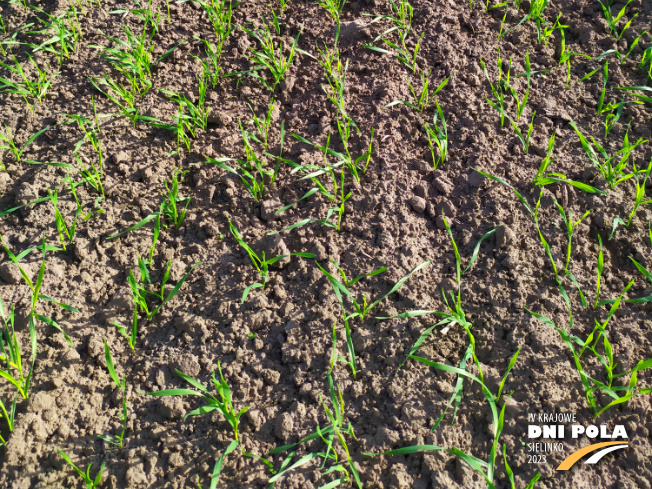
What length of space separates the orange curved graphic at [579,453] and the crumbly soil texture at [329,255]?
0.02m

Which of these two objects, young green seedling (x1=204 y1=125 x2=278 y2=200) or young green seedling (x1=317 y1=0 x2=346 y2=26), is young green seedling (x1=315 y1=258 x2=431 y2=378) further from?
young green seedling (x1=317 y1=0 x2=346 y2=26)

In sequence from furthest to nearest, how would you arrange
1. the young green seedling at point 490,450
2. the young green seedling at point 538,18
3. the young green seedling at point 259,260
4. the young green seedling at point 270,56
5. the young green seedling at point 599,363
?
1. the young green seedling at point 538,18
2. the young green seedling at point 270,56
3. the young green seedling at point 259,260
4. the young green seedling at point 599,363
5. the young green seedling at point 490,450

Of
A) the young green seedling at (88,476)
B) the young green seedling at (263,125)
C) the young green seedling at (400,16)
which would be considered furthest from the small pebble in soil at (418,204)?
the young green seedling at (88,476)

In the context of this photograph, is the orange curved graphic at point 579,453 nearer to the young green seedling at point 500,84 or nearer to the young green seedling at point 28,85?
the young green seedling at point 500,84

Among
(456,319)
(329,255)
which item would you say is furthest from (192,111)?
(456,319)

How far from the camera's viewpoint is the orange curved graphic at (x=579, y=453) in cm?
153

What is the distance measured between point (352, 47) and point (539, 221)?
136 centimetres

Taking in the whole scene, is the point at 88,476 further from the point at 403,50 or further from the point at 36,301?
the point at 403,50

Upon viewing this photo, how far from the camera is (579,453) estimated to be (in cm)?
155

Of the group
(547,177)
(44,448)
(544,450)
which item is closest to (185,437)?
(44,448)

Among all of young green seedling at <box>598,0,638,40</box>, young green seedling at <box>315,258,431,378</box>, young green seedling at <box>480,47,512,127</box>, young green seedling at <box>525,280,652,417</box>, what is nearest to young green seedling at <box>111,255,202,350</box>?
young green seedling at <box>315,258,431,378</box>

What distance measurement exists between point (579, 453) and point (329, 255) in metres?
1.09

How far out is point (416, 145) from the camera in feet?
7.43

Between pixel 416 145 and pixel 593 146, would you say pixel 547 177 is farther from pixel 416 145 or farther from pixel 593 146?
pixel 416 145
